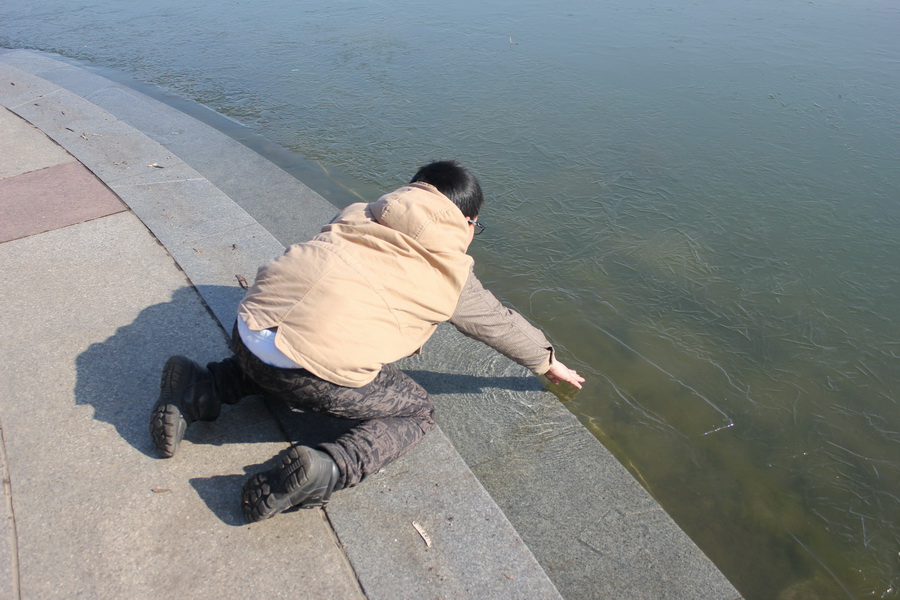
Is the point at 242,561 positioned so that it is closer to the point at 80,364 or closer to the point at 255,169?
the point at 80,364

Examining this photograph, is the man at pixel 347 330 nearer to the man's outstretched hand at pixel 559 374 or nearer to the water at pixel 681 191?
the man's outstretched hand at pixel 559 374

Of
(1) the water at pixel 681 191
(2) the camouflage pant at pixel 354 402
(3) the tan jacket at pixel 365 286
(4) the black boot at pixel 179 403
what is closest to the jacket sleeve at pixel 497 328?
(3) the tan jacket at pixel 365 286

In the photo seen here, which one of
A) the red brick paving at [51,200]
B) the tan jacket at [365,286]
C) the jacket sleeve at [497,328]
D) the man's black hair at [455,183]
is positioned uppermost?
the man's black hair at [455,183]

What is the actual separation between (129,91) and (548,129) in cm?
475

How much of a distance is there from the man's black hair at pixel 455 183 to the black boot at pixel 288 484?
3.55 feet

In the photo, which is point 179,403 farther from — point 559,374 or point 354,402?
point 559,374

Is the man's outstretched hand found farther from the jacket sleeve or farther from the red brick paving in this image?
the red brick paving

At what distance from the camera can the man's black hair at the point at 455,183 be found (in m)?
2.68

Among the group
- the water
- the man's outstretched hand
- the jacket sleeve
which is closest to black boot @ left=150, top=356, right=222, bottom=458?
the jacket sleeve

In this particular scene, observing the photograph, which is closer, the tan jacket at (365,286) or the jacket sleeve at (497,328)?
the tan jacket at (365,286)

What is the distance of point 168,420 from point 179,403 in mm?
79

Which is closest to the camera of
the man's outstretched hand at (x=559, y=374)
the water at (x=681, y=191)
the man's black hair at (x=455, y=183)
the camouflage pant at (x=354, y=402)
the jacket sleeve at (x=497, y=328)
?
the camouflage pant at (x=354, y=402)

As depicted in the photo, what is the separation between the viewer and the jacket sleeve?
284cm

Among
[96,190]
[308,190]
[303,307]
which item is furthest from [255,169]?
[303,307]
